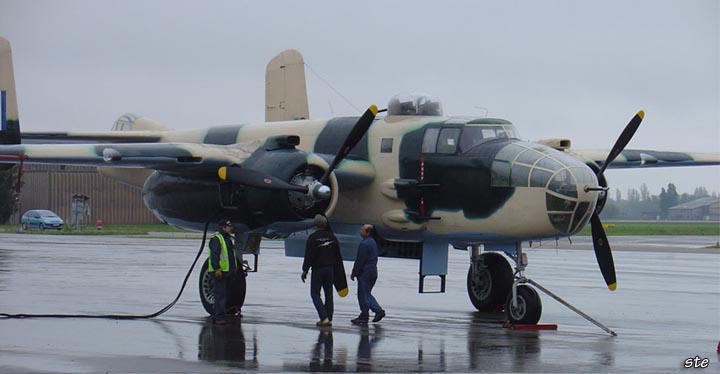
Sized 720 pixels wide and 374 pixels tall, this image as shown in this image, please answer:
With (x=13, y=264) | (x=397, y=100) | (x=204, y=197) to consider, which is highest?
(x=397, y=100)

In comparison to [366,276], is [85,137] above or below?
above

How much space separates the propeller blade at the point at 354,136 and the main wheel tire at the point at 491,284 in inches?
147

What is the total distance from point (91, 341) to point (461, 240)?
23.6ft

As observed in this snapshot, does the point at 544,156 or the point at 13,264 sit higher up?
the point at 544,156

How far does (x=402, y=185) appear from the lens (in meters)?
19.1

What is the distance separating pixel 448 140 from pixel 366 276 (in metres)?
2.95

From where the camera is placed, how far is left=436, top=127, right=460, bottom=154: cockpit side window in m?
19.0

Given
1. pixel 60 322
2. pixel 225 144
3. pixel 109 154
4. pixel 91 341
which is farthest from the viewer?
pixel 225 144

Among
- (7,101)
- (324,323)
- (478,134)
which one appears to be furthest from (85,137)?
(478,134)

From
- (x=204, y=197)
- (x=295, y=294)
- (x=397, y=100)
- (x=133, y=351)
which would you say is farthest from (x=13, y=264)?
(x=133, y=351)

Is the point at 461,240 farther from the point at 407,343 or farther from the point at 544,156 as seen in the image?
the point at 407,343

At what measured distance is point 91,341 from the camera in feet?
48.4

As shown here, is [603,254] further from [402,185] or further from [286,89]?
[286,89]

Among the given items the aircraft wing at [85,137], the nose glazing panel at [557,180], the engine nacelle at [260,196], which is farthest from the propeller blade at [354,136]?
the aircraft wing at [85,137]
